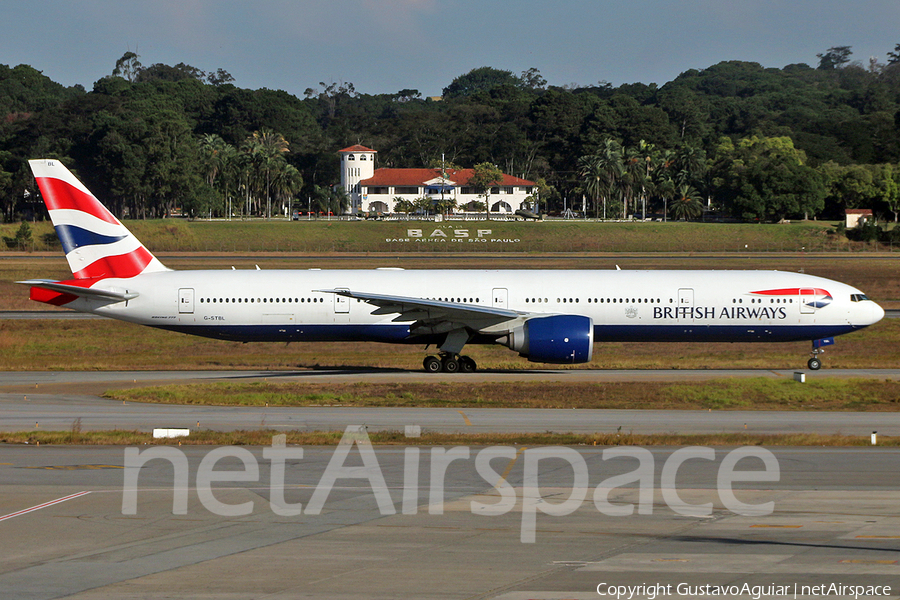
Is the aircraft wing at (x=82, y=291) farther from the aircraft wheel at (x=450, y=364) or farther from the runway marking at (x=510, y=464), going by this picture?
the runway marking at (x=510, y=464)

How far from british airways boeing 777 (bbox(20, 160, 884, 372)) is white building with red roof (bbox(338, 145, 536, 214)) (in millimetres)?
122048

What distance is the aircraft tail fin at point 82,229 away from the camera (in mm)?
36219

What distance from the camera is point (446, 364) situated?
3638 centimetres

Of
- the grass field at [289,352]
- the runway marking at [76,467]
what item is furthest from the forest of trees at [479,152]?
the runway marking at [76,467]

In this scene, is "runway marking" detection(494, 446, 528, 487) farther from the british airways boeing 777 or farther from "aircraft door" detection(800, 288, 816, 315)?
A: "aircraft door" detection(800, 288, 816, 315)

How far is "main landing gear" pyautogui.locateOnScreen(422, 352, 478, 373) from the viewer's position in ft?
119

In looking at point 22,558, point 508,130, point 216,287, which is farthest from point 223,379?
point 508,130

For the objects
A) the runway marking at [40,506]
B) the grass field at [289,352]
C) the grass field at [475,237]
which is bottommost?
the grass field at [289,352]

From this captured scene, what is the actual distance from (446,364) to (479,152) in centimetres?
15329

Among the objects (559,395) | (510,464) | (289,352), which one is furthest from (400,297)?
(510,464)

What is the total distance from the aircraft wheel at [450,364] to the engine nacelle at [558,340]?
3.12 m

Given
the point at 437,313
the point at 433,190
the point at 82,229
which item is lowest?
the point at 437,313

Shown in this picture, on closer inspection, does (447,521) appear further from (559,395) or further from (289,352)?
(289,352)

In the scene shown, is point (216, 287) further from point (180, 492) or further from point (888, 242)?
point (888, 242)
